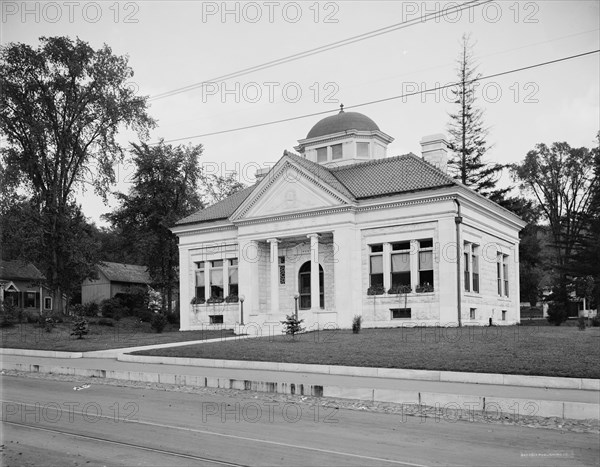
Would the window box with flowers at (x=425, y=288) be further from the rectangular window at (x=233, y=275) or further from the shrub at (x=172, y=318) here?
the shrub at (x=172, y=318)

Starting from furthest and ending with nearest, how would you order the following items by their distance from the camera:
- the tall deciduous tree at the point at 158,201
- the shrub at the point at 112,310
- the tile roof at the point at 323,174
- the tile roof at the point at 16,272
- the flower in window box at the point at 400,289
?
the tile roof at the point at 16,272, the shrub at the point at 112,310, the tall deciduous tree at the point at 158,201, the tile roof at the point at 323,174, the flower in window box at the point at 400,289

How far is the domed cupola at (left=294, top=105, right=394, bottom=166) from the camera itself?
39.5m

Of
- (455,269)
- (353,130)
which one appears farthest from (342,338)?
(353,130)

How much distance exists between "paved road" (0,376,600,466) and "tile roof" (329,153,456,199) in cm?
1930

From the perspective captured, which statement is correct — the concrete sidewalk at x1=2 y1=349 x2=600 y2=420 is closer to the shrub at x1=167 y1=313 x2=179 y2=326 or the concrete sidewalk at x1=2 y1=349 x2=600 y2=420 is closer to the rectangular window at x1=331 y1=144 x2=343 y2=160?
the rectangular window at x1=331 y1=144 x2=343 y2=160

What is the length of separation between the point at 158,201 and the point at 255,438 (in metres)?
39.3

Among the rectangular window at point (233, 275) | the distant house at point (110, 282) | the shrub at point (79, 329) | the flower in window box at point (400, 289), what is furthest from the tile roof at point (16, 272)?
the flower in window box at point (400, 289)

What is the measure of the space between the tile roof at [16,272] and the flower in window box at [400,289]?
38876mm

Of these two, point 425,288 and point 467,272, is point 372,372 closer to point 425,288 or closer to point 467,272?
point 425,288

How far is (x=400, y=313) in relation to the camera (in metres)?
31.5

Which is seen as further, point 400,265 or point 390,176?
point 390,176

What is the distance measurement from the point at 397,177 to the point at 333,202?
144 inches

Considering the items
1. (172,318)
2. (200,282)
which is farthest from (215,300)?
(172,318)

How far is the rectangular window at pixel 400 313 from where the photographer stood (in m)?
31.4
